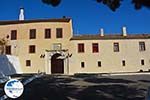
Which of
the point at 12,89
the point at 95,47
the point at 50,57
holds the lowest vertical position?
the point at 12,89

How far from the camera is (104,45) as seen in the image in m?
43.0

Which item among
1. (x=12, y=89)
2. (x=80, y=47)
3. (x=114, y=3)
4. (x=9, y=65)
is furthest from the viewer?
(x=80, y=47)

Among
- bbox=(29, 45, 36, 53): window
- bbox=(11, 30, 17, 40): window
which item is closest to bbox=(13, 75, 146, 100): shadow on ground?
bbox=(29, 45, 36, 53): window

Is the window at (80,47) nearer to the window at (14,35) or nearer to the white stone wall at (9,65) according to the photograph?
the white stone wall at (9,65)

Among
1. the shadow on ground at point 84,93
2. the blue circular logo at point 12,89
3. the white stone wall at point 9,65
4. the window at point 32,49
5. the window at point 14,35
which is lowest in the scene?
the shadow on ground at point 84,93

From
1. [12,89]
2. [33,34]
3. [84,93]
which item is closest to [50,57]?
[33,34]

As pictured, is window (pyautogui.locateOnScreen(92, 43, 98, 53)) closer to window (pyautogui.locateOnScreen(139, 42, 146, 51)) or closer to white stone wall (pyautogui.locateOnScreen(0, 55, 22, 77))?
window (pyautogui.locateOnScreen(139, 42, 146, 51))

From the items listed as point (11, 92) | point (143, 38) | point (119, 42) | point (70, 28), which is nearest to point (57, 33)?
point (70, 28)

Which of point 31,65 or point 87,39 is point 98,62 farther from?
point 31,65

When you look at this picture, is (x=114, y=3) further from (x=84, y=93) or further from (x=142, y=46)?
(x=142, y=46)

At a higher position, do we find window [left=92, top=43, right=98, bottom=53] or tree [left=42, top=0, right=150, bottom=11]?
window [left=92, top=43, right=98, bottom=53]

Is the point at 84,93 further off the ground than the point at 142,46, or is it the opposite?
the point at 142,46

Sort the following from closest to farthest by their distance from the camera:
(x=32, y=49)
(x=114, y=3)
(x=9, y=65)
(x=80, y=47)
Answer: (x=114, y=3)
(x=9, y=65)
(x=80, y=47)
(x=32, y=49)

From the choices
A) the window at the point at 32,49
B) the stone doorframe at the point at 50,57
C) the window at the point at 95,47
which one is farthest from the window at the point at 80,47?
the window at the point at 32,49
